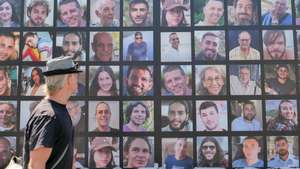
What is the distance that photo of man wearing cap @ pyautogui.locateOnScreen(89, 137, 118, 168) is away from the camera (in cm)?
499

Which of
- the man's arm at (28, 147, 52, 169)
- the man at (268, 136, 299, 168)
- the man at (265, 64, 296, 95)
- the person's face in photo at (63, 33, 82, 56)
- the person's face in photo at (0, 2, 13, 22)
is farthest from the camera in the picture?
the person's face in photo at (0, 2, 13, 22)

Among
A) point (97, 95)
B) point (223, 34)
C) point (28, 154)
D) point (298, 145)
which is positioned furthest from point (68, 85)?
point (298, 145)

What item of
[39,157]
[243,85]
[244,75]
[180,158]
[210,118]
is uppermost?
[244,75]

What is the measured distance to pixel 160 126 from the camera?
500 cm

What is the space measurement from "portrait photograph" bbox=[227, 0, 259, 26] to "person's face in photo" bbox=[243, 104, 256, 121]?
90 cm

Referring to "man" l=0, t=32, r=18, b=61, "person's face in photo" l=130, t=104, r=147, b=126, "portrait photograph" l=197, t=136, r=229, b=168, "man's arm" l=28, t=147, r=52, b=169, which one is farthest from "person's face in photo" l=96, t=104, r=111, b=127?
"man's arm" l=28, t=147, r=52, b=169

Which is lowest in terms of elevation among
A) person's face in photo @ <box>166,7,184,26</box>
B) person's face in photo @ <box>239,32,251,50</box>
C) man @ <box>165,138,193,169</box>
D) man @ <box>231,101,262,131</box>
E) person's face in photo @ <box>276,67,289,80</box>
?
man @ <box>165,138,193,169</box>

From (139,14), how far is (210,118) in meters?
1.37

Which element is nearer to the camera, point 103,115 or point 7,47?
point 103,115

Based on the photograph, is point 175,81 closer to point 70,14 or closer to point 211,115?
point 211,115

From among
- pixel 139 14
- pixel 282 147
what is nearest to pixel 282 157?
pixel 282 147

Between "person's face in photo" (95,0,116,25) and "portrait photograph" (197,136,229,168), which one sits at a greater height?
"person's face in photo" (95,0,116,25)

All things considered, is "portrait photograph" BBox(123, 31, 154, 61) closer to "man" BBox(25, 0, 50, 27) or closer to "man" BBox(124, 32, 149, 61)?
"man" BBox(124, 32, 149, 61)

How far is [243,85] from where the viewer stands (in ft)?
16.5
